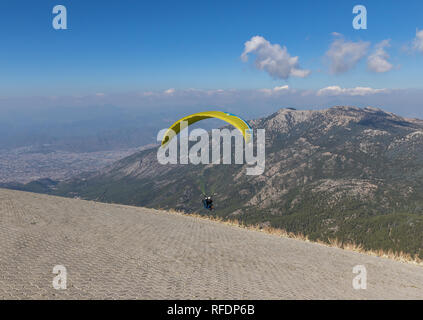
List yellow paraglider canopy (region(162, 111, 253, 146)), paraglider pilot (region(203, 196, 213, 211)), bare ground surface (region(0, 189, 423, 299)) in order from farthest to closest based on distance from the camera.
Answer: paraglider pilot (region(203, 196, 213, 211)), yellow paraglider canopy (region(162, 111, 253, 146)), bare ground surface (region(0, 189, 423, 299))

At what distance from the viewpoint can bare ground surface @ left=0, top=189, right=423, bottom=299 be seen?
911cm

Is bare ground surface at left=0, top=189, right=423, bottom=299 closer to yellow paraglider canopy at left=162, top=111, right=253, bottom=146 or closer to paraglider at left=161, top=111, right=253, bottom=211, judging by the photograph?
paraglider at left=161, top=111, right=253, bottom=211

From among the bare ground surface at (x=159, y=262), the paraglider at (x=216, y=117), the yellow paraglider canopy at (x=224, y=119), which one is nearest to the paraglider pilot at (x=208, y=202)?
the paraglider at (x=216, y=117)

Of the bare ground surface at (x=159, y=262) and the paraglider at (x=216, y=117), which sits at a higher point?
the paraglider at (x=216, y=117)

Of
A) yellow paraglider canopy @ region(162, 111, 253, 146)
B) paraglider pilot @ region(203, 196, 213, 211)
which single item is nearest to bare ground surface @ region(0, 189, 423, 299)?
paraglider pilot @ region(203, 196, 213, 211)

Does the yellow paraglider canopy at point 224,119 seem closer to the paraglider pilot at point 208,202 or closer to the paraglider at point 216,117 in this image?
the paraglider at point 216,117

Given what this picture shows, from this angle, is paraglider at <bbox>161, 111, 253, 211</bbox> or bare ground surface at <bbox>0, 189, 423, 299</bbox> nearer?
bare ground surface at <bbox>0, 189, 423, 299</bbox>

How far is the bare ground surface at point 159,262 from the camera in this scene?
29.9 feet

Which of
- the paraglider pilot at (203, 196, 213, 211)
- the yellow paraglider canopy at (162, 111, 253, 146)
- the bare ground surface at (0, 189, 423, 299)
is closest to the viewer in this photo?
the bare ground surface at (0, 189, 423, 299)

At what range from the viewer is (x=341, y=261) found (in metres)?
16.0

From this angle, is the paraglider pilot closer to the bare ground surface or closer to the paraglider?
the paraglider

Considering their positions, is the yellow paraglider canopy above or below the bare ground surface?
above
